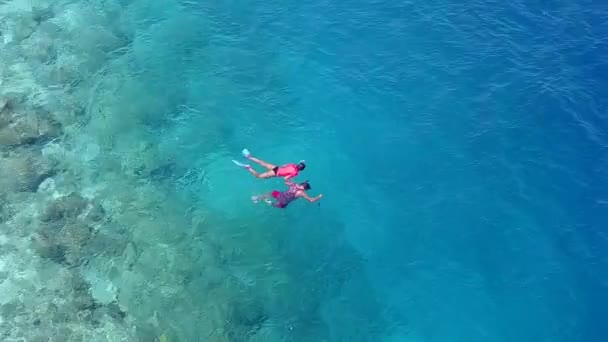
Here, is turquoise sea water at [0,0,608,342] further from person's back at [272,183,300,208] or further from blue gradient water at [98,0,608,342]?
person's back at [272,183,300,208]

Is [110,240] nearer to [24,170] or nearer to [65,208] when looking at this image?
[65,208]

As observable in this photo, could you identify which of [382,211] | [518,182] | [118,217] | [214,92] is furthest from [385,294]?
[214,92]

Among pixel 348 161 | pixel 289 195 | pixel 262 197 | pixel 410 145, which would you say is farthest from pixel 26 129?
pixel 410 145

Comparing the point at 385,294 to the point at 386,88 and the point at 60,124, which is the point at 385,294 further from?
the point at 60,124

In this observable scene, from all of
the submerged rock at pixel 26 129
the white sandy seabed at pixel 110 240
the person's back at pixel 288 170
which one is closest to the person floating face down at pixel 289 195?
the person's back at pixel 288 170

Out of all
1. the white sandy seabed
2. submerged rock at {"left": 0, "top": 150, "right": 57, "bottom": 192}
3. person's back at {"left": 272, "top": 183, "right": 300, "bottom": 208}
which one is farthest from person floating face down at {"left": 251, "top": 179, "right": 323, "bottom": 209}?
submerged rock at {"left": 0, "top": 150, "right": 57, "bottom": 192}

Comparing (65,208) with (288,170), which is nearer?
(288,170)

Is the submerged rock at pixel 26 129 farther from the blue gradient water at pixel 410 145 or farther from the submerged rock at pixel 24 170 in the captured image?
the blue gradient water at pixel 410 145
